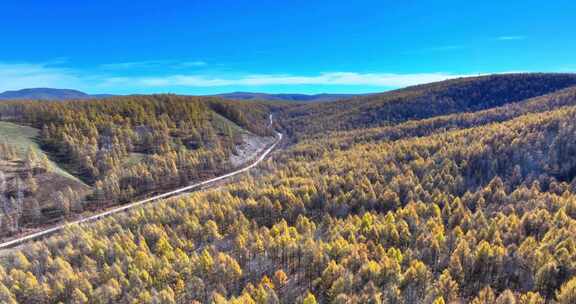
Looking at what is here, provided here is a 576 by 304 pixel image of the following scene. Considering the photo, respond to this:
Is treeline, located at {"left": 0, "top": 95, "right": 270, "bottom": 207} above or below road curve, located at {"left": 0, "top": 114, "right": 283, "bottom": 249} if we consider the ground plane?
above

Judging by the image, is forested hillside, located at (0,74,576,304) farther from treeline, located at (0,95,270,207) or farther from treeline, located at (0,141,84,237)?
treeline, located at (0,95,270,207)

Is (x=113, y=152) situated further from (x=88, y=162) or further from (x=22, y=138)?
(x=22, y=138)

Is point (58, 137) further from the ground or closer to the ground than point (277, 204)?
further from the ground

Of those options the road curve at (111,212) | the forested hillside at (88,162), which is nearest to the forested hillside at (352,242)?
the road curve at (111,212)

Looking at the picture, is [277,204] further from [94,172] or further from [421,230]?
[94,172]

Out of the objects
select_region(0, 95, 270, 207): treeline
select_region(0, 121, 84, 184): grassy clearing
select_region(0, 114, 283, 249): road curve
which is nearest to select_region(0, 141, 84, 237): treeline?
select_region(0, 121, 84, 184): grassy clearing

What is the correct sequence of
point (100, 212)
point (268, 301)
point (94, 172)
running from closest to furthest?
point (268, 301) < point (100, 212) < point (94, 172)

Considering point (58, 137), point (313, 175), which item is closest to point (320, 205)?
point (313, 175)
